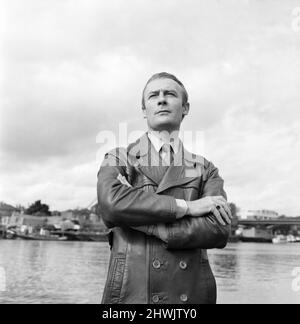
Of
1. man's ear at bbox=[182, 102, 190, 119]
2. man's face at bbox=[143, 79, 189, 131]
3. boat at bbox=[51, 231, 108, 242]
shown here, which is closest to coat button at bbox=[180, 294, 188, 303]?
man's face at bbox=[143, 79, 189, 131]

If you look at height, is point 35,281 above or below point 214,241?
below

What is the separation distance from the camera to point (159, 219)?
2436mm

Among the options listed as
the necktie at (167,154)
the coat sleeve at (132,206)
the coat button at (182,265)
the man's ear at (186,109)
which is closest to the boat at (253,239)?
the man's ear at (186,109)

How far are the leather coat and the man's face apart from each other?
0.30 m

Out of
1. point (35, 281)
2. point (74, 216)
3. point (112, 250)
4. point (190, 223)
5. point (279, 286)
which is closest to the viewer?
point (190, 223)

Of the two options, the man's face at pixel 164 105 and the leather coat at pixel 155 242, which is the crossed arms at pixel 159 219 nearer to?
the leather coat at pixel 155 242

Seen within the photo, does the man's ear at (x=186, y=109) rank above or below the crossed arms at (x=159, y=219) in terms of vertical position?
above

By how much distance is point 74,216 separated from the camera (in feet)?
268

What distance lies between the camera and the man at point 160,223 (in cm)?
244

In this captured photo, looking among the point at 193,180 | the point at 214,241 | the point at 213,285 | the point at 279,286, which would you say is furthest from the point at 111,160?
the point at 279,286

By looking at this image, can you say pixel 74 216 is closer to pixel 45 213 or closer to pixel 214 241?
pixel 45 213

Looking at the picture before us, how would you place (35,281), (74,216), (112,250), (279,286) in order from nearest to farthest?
1. (112,250)
2. (279,286)
3. (35,281)
4. (74,216)
